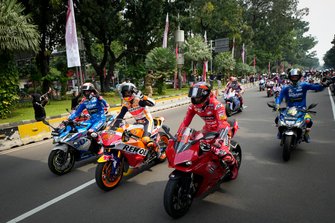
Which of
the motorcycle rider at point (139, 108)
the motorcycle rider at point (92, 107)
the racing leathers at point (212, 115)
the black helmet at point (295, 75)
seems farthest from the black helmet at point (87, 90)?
the black helmet at point (295, 75)

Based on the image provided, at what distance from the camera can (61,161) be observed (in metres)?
6.11

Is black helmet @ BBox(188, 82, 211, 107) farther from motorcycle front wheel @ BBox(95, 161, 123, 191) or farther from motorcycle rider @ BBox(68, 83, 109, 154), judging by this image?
motorcycle rider @ BBox(68, 83, 109, 154)

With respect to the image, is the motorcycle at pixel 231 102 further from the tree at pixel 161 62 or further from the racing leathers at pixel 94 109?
the tree at pixel 161 62

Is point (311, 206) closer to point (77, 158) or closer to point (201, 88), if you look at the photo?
point (201, 88)

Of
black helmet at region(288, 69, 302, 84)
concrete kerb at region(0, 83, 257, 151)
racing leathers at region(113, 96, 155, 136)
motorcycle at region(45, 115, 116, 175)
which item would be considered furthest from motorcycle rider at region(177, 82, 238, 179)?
concrete kerb at region(0, 83, 257, 151)

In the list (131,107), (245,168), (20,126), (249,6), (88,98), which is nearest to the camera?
(245,168)

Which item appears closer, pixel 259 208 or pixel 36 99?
pixel 259 208

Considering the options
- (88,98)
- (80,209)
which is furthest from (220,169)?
(88,98)

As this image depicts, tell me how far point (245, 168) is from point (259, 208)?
5.71ft

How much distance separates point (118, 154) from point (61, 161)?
1790 millimetres

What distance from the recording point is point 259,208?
13.6 ft

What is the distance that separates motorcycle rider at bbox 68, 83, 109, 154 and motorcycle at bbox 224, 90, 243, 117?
23.9 ft

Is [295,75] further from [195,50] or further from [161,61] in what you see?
[195,50]

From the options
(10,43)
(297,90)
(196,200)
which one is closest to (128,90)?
(196,200)
